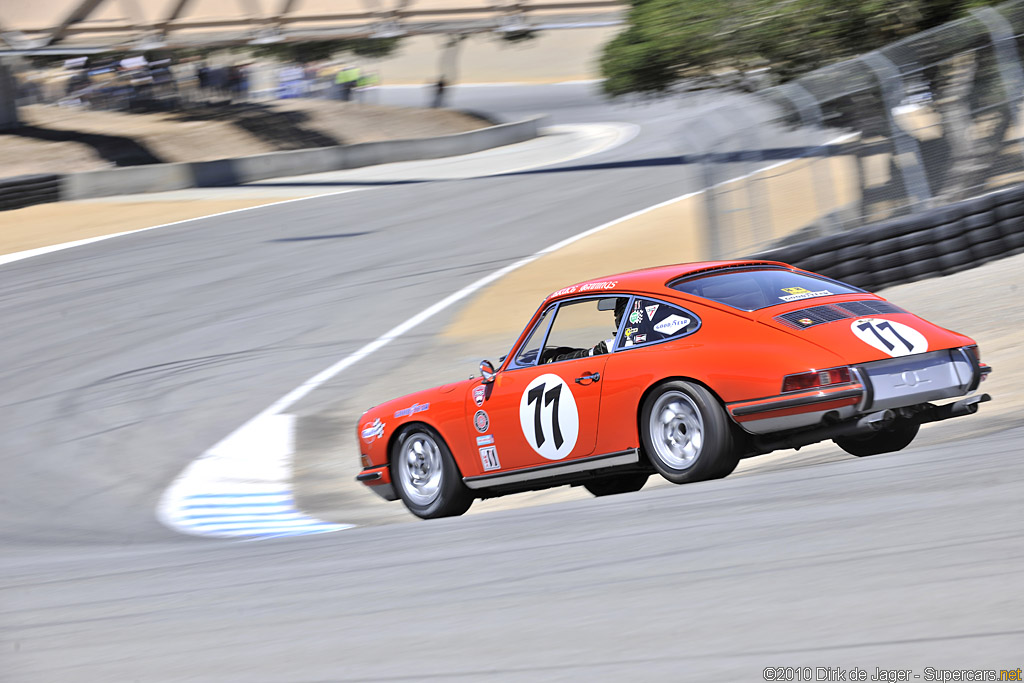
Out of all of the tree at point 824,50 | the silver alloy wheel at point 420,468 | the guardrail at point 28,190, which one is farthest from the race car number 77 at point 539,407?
the guardrail at point 28,190

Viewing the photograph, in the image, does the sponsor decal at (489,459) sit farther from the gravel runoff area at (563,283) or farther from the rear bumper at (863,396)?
the rear bumper at (863,396)

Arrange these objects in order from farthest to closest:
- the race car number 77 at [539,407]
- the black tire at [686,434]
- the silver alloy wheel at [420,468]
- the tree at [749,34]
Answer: the tree at [749,34], the silver alloy wheel at [420,468], the race car number 77 at [539,407], the black tire at [686,434]

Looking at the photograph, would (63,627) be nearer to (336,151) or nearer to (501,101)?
(336,151)

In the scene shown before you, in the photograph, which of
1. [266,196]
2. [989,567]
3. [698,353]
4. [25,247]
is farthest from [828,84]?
[266,196]

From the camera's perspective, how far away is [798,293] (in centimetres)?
631

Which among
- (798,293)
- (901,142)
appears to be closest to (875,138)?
(901,142)

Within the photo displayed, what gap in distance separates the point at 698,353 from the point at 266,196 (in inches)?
892

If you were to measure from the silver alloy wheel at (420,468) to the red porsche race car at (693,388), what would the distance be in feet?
0.05

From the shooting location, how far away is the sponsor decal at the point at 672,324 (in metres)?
6.09

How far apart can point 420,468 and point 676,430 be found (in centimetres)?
206

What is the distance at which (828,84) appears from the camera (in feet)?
36.6

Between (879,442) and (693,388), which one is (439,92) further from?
(693,388)

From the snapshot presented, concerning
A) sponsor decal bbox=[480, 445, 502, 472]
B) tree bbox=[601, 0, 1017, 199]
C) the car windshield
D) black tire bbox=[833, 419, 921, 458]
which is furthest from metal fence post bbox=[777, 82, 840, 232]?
sponsor decal bbox=[480, 445, 502, 472]

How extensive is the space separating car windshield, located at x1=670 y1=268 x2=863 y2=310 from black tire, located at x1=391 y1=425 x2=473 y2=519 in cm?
183
